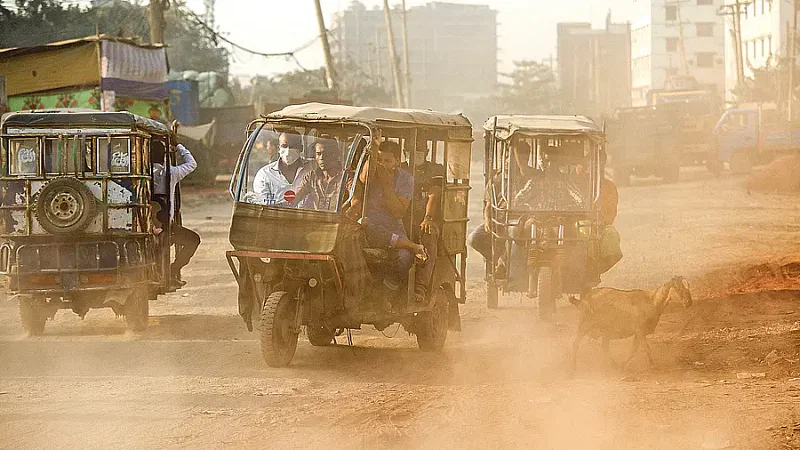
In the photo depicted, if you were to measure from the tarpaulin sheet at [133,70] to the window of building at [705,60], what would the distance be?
69.3 meters

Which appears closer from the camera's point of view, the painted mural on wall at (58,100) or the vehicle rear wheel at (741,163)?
the painted mural on wall at (58,100)

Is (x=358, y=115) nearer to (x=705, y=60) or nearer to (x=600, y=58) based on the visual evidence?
(x=705, y=60)

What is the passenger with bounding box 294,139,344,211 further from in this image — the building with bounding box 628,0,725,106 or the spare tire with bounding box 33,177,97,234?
the building with bounding box 628,0,725,106

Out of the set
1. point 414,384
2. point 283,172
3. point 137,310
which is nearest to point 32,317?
point 137,310

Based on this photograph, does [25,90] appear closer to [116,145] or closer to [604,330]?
[116,145]

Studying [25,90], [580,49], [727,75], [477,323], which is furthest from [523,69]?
[477,323]

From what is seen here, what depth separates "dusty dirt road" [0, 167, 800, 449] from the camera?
22.3 feet

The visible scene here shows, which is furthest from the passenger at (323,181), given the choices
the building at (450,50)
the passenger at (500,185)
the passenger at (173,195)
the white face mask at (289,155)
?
the building at (450,50)

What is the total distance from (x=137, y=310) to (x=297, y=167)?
9.30 feet

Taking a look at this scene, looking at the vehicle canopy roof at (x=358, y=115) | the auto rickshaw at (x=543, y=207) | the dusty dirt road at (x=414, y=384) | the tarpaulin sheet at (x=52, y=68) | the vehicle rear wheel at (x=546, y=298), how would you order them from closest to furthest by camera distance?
1. the dusty dirt road at (x=414, y=384)
2. the vehicle canopy roof at (x=358, y=115)
3. the vehicle rear wheel at (x=546, y=298)
4. the auto rickshaw at (x=543, y=207)
5. the tarpaulin sheet at (x=52, y=68)

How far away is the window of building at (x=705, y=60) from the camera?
89.2 meters

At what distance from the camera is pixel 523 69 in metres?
80.8

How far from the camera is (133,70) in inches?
1022

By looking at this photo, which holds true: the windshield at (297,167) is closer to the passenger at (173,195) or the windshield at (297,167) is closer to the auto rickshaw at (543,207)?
the passenger at (173,195)
